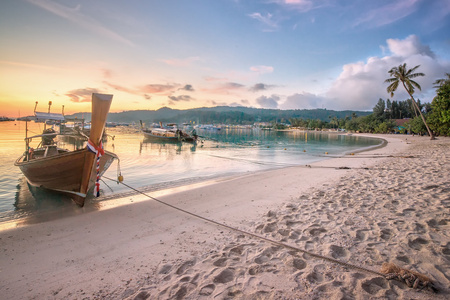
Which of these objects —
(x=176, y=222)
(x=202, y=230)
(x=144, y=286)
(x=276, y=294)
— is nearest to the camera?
(x=276, y=294)

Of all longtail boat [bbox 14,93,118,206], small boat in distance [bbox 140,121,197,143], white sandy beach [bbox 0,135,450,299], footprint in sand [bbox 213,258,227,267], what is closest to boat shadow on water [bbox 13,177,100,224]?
longtail boat [bbox 14,93,118,206]

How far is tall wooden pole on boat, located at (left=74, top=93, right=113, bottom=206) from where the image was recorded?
6543mm

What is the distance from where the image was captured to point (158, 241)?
15.9 feet

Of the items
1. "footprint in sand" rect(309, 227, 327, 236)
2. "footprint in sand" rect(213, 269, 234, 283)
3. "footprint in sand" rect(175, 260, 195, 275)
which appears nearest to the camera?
"footprint in sand" rect(213, 269, 234, 283)

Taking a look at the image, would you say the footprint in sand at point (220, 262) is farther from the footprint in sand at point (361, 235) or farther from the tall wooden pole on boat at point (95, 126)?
the tall wooden pole on boat at point (95, 126)

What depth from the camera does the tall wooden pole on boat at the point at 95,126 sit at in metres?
6.54

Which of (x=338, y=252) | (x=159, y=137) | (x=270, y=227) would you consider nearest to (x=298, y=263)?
(x=338, y=252)

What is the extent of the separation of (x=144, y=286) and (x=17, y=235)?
458 centimetres

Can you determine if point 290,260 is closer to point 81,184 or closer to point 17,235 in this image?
point 17,235

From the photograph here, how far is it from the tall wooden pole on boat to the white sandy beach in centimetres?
135

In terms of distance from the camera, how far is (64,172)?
8.12 metres

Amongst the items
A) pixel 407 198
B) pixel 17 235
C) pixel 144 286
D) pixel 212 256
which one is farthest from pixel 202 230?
pixel 407 198

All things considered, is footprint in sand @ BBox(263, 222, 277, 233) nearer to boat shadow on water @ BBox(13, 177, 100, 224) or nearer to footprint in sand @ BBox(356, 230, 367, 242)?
footprint in sand @ BBox(356, 230, 367, 242)

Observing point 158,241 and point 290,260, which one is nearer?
point 290,260
